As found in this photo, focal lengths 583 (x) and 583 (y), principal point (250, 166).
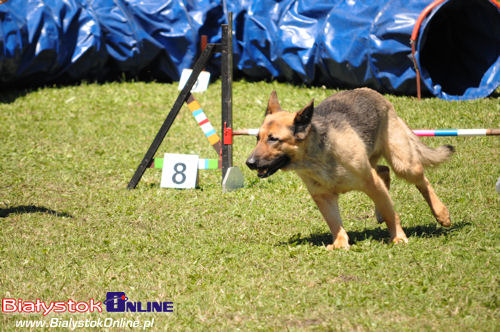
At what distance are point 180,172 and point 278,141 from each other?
3416 mm

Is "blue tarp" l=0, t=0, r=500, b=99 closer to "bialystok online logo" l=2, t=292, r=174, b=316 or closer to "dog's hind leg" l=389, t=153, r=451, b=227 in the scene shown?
"dog's hind leg" l=389, t=153, r=451, b=227

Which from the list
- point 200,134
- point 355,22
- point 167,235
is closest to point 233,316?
point 167,235

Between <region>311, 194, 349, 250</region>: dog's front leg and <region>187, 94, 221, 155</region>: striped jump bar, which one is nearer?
<region>311, 194, 349, 250</region>: dog's front leg

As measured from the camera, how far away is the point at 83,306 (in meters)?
4.89

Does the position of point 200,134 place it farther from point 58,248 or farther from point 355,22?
point 58,248

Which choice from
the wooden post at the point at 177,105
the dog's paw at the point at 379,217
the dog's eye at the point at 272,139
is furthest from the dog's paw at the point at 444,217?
the wooden post at the point at 177,105

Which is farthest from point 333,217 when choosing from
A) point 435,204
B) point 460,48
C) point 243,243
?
point 460,48

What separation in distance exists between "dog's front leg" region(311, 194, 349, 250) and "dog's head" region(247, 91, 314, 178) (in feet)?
2.21

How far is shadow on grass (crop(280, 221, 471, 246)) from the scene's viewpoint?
20.3ft

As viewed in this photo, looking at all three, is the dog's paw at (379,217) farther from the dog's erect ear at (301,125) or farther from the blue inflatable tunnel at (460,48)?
the blue inflatable tunnel at (460,48)

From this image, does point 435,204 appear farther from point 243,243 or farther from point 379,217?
point 243,243

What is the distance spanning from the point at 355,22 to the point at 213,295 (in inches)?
325

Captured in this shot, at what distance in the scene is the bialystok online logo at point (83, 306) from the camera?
4.78 m

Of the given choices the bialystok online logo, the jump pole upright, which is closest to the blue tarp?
the jump pole upright
